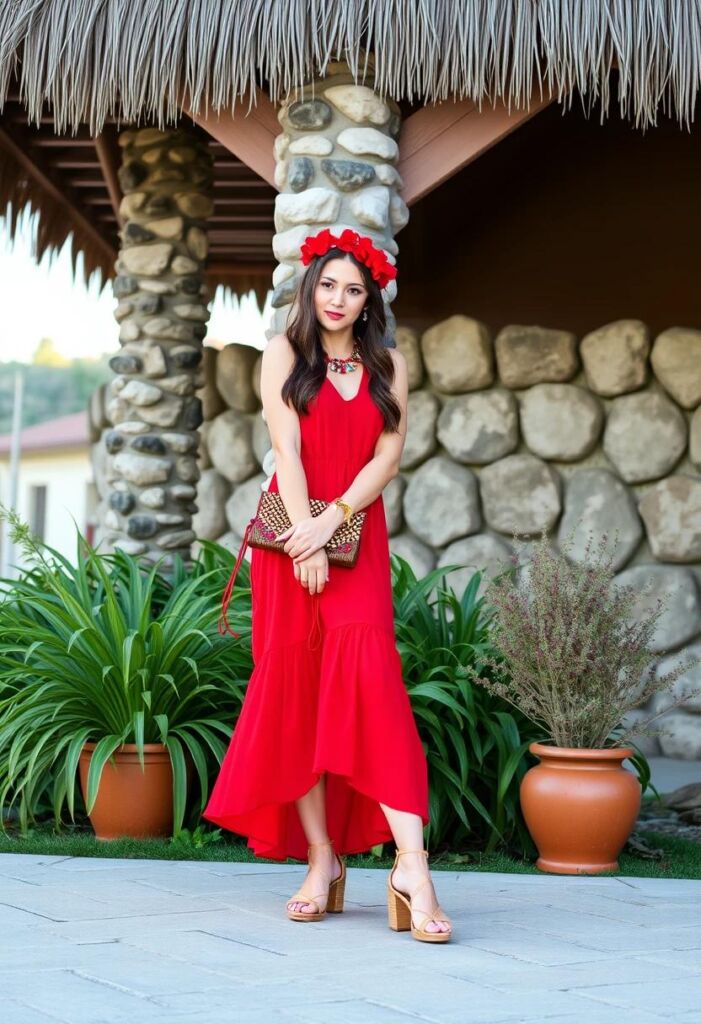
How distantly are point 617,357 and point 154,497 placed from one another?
7.93 ft

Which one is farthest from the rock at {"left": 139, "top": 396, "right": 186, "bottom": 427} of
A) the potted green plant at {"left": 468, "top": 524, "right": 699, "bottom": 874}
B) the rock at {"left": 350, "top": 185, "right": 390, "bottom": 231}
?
the potted green plant at {"left": 468, "top": 524, "right": 699, "bottom": 874}

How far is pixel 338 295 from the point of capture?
143 inches

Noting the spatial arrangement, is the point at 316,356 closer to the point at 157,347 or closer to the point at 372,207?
the point at 372,207

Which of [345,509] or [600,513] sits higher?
[600,513]

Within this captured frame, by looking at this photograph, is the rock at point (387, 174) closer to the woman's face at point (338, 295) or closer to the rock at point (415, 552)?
the woman's face at point (338, 295)

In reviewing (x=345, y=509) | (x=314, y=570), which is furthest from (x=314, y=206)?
(x=314, y=570)

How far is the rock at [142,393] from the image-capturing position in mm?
7355

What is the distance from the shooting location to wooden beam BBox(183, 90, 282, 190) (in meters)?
5.58

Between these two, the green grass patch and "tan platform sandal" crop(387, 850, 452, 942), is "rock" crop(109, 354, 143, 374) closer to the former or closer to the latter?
the green grass patch

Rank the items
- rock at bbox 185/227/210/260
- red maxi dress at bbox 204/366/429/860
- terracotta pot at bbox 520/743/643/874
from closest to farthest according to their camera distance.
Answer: red maxi dress at bbox 204/366/429/860 < terracotta pot at bbox 520/743/643/874 < rock at bbox 185/227/210/260

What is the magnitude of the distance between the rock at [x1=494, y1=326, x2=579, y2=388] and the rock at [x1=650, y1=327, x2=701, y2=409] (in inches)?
16.9

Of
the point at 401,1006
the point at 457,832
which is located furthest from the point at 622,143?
the point at 401,1006

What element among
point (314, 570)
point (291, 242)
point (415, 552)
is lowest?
point (314, 570)

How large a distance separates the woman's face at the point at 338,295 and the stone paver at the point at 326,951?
151 centimetres
